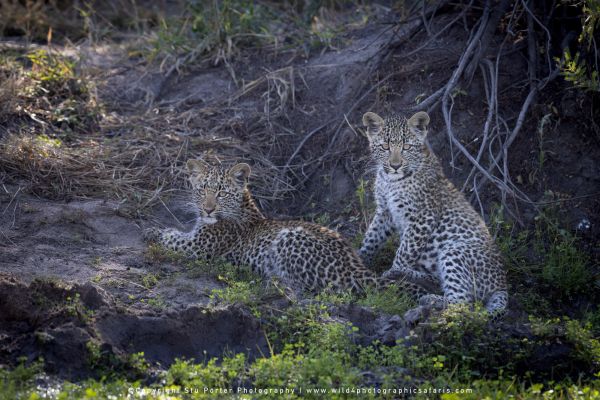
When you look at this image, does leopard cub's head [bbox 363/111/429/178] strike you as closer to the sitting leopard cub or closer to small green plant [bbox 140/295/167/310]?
the sitting leopard cub

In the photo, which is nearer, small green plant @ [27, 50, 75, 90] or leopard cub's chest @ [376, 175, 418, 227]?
leopard cub's chest @ [376, 175, 418, 227]

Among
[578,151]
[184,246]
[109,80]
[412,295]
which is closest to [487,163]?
[578,151]

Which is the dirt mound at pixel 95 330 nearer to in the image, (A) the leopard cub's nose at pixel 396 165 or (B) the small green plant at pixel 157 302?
(B) the small green plant at pixel 157 302

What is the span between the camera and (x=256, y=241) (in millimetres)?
10352

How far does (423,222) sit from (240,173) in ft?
8.12

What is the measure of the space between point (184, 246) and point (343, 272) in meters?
2.20

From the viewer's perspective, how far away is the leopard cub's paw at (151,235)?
10.7 meters

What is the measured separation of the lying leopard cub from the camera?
9.52 m

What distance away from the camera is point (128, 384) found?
22.9 ft

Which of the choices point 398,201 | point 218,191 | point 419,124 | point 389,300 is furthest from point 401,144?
point 218,191

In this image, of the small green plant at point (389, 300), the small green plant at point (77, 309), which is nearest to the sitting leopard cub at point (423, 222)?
the small green plant at point (389, 300)

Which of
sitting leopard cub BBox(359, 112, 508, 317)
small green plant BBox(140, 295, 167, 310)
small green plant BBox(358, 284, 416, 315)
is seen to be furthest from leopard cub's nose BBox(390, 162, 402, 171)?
small green plant BBox(140, 295, 167, 310)

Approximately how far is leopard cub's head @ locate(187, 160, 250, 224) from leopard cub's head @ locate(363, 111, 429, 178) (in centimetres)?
177

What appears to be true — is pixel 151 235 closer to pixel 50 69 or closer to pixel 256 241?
pixel 256 241
